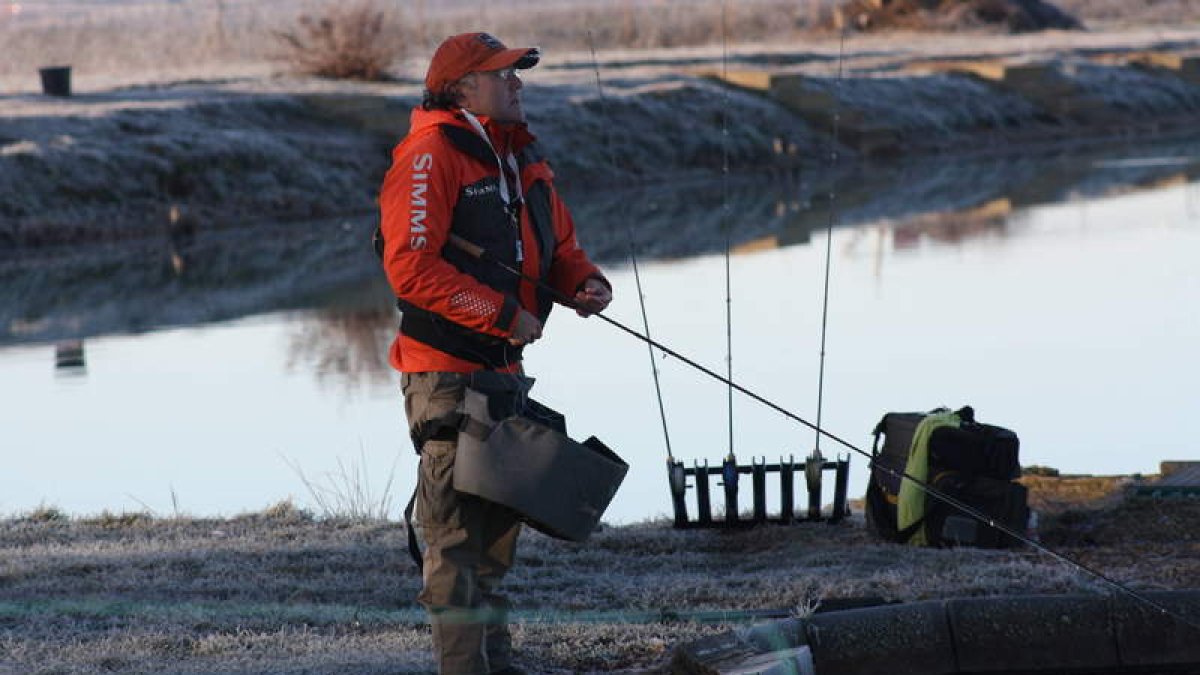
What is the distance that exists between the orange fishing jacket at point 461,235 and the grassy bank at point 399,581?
0.98m

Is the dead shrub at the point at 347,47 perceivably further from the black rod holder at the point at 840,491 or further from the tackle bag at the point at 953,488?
the tackle bag at the point at 953,488

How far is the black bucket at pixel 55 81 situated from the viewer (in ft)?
95.4

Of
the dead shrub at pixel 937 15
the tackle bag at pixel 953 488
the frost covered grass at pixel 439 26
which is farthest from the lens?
the frost covered grass at pixel 439 26

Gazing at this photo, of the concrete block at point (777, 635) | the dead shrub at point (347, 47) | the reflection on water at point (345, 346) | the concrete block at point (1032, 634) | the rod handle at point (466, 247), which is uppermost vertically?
the rod handle at point (466, 247)

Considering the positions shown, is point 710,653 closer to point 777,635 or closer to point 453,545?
point 777,635

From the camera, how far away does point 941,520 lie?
8.36 metres

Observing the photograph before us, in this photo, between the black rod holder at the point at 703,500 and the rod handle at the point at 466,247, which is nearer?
the rod handle at the point at 466,247

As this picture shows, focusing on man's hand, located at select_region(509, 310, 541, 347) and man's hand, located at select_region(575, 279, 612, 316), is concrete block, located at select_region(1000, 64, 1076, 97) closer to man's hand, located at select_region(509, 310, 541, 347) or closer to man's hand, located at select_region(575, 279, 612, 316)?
man's hand, located at select_region(575, 279, 612, 316)

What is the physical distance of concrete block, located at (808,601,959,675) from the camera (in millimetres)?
6312

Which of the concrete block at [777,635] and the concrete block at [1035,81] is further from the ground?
the concrete block at [777,635]

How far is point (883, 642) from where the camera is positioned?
634cm

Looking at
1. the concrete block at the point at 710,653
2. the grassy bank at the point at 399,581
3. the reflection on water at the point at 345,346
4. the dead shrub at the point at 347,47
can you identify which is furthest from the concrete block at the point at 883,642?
the dead shrub at the point at 347,47

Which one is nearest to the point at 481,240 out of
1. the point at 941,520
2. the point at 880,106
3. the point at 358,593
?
the point at 358,593

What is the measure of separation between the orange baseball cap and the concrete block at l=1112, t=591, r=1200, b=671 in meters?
2.21
